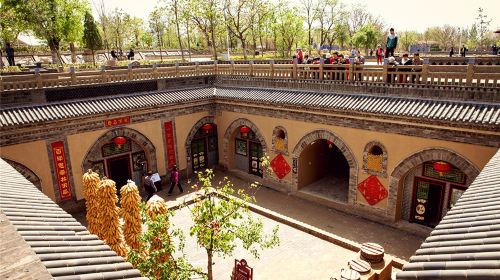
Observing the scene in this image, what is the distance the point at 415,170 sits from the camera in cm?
1220

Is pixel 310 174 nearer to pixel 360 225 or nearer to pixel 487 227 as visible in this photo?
pixel 360 225

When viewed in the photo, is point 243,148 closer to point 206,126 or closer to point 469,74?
point 206,126

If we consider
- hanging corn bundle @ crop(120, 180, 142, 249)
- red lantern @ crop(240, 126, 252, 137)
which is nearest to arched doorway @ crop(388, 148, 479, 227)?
red lantern @ crop(240, 126, 252, 137)

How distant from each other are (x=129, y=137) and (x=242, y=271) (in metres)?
8.69

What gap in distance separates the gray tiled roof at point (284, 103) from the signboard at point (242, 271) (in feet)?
21.6

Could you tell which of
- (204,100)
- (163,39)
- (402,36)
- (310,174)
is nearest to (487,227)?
(310,174)

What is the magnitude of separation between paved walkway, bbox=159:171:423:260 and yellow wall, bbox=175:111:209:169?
1.44 meters

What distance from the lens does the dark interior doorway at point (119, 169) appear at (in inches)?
601

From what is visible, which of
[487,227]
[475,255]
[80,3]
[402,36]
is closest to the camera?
[475,255]

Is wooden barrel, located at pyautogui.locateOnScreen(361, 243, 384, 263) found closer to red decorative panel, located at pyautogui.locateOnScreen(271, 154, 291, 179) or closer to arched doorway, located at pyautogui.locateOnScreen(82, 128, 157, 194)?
red decorative panel, located at pyautogui.locateOnScreen(271, 154, 291, 179)

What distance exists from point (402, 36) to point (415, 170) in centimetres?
6559

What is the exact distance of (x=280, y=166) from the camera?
15.7 m

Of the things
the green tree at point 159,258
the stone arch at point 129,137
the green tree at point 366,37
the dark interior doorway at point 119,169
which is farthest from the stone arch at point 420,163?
the green tree at point 366,37

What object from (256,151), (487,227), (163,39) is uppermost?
(163,39)
